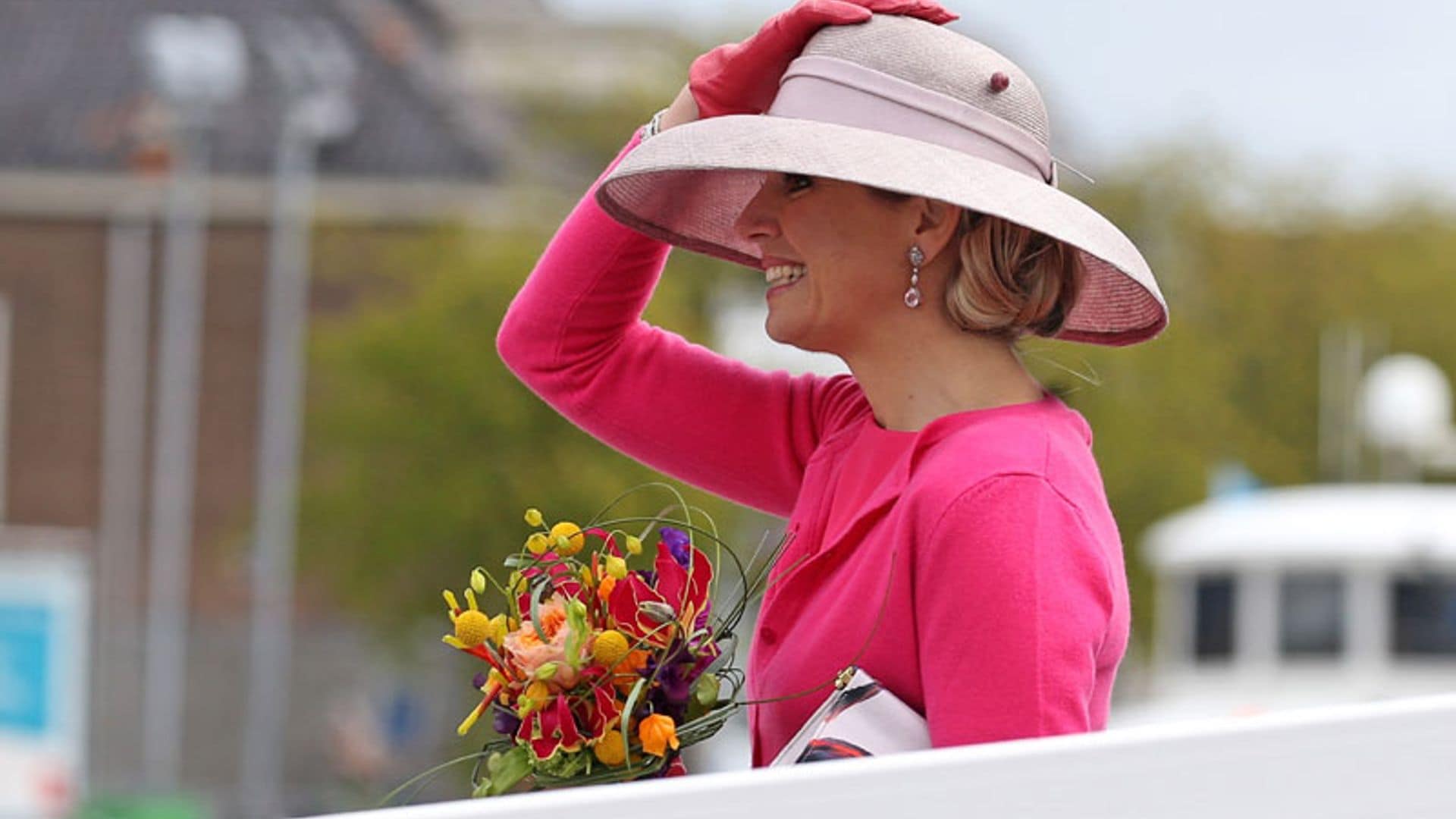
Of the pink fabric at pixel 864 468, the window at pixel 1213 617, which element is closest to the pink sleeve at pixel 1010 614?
the pink fabric at pixel 864 468

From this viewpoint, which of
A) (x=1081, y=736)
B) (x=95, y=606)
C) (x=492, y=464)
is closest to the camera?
(x=1081, y=736)

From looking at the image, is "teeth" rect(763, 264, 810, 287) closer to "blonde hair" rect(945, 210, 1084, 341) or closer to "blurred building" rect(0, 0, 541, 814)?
"blonde hair" rect(945, 210, 1084, 341)

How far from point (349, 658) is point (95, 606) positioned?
2.37 m

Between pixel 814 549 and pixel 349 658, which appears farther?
pixel 349 658

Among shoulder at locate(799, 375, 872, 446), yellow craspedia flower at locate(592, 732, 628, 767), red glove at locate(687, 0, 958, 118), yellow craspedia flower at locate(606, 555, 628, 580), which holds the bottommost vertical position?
yellow craspedia flower at locate(592, 732, 628, 767)

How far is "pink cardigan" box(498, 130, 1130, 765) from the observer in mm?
1611

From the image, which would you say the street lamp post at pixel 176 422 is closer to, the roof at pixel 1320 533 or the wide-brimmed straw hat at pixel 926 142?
the roof at pixel 1320 533

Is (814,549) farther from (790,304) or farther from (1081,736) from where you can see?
(1081,736)

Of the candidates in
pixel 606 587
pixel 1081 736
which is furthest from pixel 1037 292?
pixel 1081 736

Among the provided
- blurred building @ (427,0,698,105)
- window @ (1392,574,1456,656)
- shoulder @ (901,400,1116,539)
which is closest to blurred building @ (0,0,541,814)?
blurred building @ (427,0,698,105)

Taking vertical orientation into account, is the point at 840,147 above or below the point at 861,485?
A: above

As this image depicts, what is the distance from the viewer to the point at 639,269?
2.08m

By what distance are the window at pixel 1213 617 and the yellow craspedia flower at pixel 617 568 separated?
37.4 feet

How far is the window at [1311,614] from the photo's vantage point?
40.9ft
